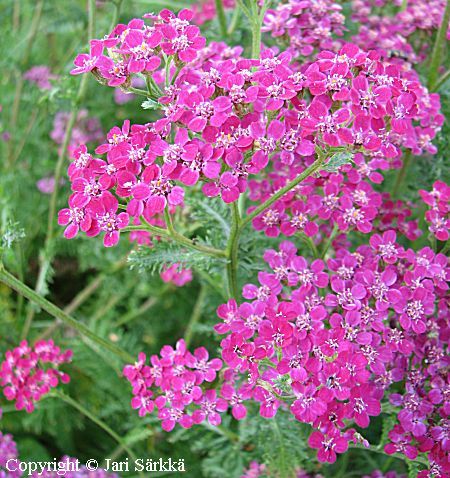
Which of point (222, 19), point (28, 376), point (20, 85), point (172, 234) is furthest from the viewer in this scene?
point (20, 85)

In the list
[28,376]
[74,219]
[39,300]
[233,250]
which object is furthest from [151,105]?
[28,376]

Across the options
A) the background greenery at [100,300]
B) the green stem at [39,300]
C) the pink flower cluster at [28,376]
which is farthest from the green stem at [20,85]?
the green stem at [39,300]

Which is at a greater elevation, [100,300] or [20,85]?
[20,85]

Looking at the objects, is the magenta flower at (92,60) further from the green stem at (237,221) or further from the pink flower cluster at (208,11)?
the pink flower cluster at (208,11)

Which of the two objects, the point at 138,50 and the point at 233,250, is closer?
the point at 138,50

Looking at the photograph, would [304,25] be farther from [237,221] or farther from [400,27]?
[237,221]

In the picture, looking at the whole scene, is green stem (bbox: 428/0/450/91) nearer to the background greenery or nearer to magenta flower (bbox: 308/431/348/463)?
the background greenery
